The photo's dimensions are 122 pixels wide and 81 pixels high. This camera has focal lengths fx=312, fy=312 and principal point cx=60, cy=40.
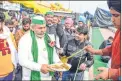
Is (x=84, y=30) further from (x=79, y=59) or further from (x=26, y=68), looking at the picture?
(x=26, y=68)

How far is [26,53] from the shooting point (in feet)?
6.63

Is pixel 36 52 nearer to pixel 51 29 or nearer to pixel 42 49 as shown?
pixel 42 49

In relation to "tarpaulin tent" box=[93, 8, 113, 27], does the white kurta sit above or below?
below

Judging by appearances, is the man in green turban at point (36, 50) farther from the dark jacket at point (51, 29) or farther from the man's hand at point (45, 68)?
the dark jacket at point (51, 29)

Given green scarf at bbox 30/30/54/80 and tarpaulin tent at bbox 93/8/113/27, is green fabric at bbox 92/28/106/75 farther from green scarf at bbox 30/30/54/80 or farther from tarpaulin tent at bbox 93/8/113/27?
green scarf at bbox 30/30/54/80

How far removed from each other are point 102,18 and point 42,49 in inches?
21.6

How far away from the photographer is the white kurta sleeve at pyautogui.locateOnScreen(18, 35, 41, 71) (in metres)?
1.98

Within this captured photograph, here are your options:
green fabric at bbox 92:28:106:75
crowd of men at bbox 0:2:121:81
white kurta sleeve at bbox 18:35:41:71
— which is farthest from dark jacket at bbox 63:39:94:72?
white kurta sleeve at bbox 18:35:41:71

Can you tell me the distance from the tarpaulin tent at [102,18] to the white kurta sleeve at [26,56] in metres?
0.58

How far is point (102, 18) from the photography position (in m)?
2.33

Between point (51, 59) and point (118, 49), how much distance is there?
29.3 inches

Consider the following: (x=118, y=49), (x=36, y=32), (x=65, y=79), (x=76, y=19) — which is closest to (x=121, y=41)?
(x=118, y=49)

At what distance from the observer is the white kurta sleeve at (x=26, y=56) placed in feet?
6.50

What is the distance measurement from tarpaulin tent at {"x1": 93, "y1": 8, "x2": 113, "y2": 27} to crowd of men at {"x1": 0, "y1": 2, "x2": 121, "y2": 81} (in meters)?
0.10
